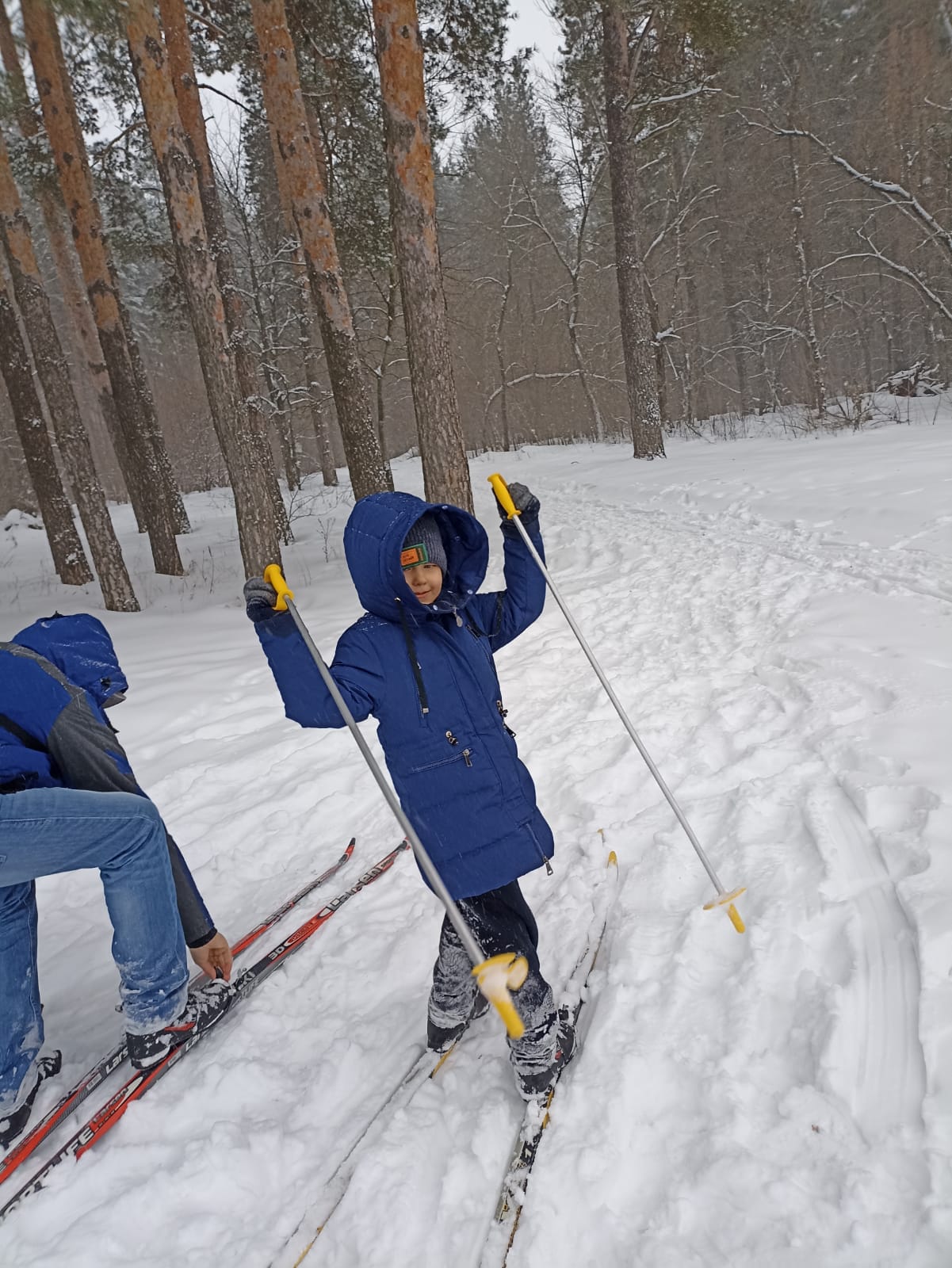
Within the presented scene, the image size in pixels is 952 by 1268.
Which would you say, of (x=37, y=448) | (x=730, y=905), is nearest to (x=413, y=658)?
(x=730, y=905)

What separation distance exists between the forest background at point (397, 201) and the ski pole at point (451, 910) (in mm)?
5611

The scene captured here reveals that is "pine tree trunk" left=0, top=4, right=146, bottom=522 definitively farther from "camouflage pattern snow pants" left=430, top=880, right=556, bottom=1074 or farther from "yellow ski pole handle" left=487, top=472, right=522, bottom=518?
"camouflage pattern snow pants" left=430, top=880, right=556, bottom=1074

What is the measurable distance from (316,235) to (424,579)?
8238 mm

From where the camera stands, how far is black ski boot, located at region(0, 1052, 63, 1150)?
83.0 inches

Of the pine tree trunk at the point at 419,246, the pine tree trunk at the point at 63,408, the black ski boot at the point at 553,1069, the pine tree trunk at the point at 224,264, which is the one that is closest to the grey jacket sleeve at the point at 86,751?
the black ski boot at the point at 553,1069

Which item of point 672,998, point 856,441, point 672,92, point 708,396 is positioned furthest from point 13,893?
point 708,396

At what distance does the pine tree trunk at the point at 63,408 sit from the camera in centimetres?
912

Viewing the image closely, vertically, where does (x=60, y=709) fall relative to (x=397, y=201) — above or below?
below

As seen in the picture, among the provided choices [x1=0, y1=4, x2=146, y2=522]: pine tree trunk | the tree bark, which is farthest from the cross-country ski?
the tree bark

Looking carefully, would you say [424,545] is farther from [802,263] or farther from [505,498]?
[802,263]

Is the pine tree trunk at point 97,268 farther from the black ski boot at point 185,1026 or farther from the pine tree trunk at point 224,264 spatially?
the black ski boot at point 185,1026

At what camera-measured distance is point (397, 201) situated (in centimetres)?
681

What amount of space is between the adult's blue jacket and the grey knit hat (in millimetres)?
1048

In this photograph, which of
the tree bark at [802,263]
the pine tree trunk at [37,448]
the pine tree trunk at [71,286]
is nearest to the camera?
the pine tree trunk at [71,286]
